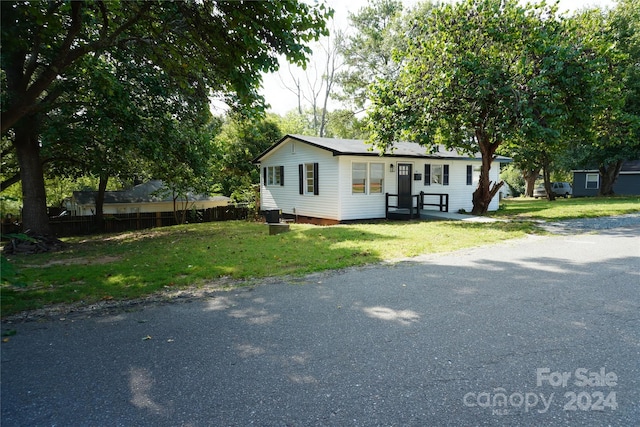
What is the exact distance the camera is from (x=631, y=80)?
75.9ft

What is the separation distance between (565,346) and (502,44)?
13.1m

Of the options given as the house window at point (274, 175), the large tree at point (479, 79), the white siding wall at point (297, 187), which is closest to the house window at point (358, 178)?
the white siding wall at point (297, 187)

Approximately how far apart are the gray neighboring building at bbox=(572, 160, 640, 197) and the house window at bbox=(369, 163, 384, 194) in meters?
27.9

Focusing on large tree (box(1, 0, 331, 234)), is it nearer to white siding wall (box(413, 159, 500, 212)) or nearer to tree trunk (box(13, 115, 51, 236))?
tree trunk (box(13, 115, 51, 236))

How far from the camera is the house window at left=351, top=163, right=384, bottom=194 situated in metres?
15.4

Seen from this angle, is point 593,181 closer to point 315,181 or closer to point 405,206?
point 405,206

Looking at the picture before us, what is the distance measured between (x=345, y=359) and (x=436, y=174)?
1599 cm

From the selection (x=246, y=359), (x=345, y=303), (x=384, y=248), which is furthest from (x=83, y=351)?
(x=384, y=248)

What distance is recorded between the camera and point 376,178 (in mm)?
16031

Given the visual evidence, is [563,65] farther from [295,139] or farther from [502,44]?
[295,139]

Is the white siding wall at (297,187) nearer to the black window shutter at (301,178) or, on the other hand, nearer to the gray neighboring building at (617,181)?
the black window shutter at (301,178)

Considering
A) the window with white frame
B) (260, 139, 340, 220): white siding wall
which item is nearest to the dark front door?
(260, 139, 340, 220): white siding wall

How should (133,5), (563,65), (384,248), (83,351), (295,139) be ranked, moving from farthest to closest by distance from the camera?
(295,139)
(563,65)
(384,248)
(133,5)
(83,351)

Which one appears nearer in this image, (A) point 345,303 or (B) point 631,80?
(A) point 345,303
